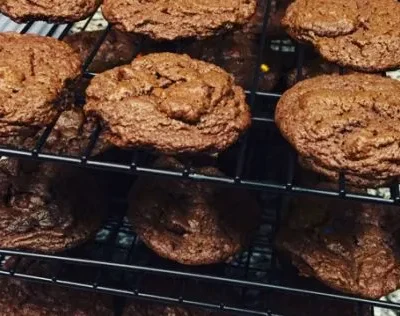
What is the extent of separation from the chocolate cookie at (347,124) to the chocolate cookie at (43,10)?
66 centimetres

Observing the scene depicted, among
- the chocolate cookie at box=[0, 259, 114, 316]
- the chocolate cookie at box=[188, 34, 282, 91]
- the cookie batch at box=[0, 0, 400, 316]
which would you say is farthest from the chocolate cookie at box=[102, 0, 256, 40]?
the chocolate cookie at box=[0, 259, 114, 316]

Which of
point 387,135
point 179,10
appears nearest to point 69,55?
point 179,10

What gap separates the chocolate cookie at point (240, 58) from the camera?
1891 mm

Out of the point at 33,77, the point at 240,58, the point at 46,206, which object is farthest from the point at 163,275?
the point at 240,58

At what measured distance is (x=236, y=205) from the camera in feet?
5.64

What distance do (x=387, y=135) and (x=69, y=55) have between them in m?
0.80

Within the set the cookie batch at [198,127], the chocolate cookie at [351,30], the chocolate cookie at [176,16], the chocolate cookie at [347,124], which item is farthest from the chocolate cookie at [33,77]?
the chocolate cookie at [351,30]

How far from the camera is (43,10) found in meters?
1.63

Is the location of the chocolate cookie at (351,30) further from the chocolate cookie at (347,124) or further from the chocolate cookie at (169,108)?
the chocolate cookie at (169,108)

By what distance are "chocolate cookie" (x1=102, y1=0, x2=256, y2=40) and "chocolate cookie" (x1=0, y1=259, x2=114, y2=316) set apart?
2.56 ft

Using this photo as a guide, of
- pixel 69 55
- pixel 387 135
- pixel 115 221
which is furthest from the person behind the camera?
pixel 115 221

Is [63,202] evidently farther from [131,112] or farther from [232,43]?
[232,43]

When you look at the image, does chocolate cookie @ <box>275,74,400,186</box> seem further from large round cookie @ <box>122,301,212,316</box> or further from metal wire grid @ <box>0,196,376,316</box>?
large round cookie @ <box>122,301,212,316</box>

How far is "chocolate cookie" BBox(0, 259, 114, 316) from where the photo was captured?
1751mm
